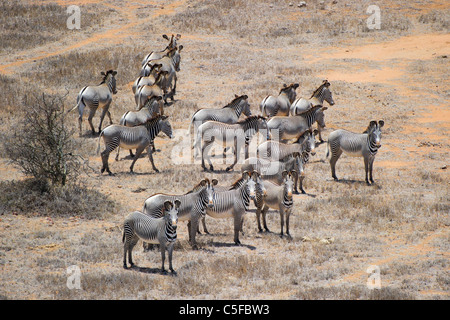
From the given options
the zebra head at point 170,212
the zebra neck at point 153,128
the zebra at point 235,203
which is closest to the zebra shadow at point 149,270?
the zebra head at point 170,212

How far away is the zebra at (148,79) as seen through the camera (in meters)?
24.9

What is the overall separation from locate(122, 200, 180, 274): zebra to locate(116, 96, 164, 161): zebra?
856 centimetres

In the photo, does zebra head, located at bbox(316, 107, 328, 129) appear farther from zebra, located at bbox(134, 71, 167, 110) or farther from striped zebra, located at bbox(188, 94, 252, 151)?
zebra, located at bbox(134, 71, 167, 110)

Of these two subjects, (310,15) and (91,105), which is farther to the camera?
(310,15)

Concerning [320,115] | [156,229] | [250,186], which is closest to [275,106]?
[320,115]

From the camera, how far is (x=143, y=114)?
21.3 meters

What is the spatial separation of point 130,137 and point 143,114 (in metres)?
2.26

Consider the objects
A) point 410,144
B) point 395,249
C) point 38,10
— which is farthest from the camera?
point 38,10

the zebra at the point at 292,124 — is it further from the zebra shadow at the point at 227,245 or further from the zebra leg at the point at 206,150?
the zebra shadow at the point at 227,245

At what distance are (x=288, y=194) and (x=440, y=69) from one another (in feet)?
66.7

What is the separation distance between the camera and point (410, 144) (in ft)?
74.6

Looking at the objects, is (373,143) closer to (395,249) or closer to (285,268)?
(395,249)

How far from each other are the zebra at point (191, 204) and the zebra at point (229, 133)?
5842mm

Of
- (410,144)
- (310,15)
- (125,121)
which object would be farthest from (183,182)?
(310,15)
